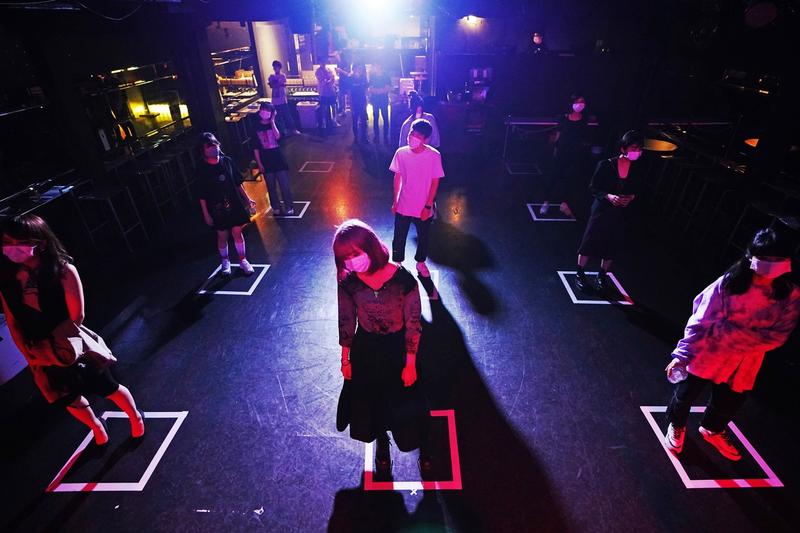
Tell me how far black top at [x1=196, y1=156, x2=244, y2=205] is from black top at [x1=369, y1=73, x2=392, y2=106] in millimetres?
7446

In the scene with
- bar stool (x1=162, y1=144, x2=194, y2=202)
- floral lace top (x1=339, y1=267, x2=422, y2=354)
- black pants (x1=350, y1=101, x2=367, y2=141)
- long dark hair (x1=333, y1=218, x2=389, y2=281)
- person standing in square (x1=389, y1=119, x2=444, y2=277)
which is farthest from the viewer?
black pants (x1=350, y1=101, x2=367, y2=141)

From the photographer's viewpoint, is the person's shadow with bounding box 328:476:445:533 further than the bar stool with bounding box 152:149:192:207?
No

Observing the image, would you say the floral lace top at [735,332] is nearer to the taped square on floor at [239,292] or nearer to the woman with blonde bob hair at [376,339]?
the woman with blonde bob hair at [376,339]

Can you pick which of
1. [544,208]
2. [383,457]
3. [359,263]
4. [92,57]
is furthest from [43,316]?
[544,208]

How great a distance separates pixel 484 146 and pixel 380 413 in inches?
383

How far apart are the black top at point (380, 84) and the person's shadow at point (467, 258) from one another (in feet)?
20.4

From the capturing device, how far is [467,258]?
6070 millimetres

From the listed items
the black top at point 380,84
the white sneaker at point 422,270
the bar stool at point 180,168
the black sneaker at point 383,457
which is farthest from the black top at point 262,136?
the black top at point 380,84

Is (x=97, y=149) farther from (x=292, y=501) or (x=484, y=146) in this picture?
(x=484, y=146)

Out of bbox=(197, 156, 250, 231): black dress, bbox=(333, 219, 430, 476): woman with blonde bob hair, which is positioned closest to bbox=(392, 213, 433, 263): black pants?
bbox=(197, 156, 250, 231): black dress

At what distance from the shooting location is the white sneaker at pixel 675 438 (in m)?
3.29

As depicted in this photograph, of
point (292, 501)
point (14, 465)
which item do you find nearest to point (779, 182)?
point (292, 501)

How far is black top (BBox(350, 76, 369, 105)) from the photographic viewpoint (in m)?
11.4

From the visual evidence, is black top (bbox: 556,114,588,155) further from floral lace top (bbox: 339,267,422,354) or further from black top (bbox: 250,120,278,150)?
floral lace top (bbox: 339,267,422,354)
